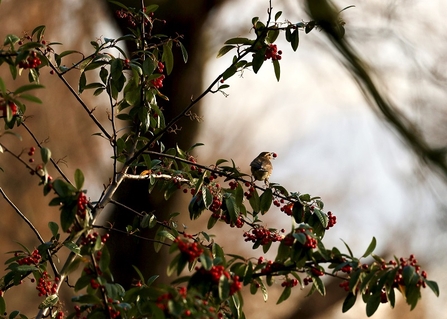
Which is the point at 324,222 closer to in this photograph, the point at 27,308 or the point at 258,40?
the point at 258,40

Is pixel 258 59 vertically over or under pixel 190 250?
over

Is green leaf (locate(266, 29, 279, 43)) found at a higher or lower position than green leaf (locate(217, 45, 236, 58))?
higher

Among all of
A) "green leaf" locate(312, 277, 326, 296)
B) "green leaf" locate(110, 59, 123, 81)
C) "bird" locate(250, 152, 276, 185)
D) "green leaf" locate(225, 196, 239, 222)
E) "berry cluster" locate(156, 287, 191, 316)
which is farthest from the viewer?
"bird" locate(250, 152, 276, 185)

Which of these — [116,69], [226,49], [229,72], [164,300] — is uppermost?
[226,49]

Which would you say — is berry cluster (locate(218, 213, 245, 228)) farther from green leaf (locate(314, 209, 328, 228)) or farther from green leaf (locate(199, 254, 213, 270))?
green leaf (locate(199, 254, 213, 270))

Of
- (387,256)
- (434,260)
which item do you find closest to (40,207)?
(387,256)

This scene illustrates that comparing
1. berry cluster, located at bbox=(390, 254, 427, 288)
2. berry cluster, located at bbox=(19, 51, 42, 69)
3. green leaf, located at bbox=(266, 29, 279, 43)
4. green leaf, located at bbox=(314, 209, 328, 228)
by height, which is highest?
green leaf, located at bbox=(266, 29, 279, 43)

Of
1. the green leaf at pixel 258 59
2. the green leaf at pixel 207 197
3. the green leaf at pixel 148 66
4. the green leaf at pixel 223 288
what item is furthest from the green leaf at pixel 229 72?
the green leaf at pixel 223 288

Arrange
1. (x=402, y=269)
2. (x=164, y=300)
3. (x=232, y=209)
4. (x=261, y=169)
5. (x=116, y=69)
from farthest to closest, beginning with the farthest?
(x=261, y=169), (x=232, y=209), (x=116, y=69), (x=402, y=269), (x=164, y=300)

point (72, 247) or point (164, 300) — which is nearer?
point (164, 300)

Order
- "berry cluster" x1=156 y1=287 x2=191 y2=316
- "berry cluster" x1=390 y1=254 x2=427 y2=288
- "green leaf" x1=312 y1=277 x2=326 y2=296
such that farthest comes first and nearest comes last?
"green leaf" x1=312 y1=277 x2=326 y2=296
"berry cluster" x1=390 y1=254 x2=427 y2=288
"berry cluster" x1=156 y1=287 x2=191 y2=316

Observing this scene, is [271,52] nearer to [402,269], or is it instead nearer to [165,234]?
[165,234]

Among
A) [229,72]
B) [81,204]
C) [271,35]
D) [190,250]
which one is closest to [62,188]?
[81,204]

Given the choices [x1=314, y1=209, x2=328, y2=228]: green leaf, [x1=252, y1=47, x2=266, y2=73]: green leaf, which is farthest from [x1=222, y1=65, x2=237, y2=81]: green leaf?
[x1=314, y1=209, x2=328, y2=228]: green leaf
